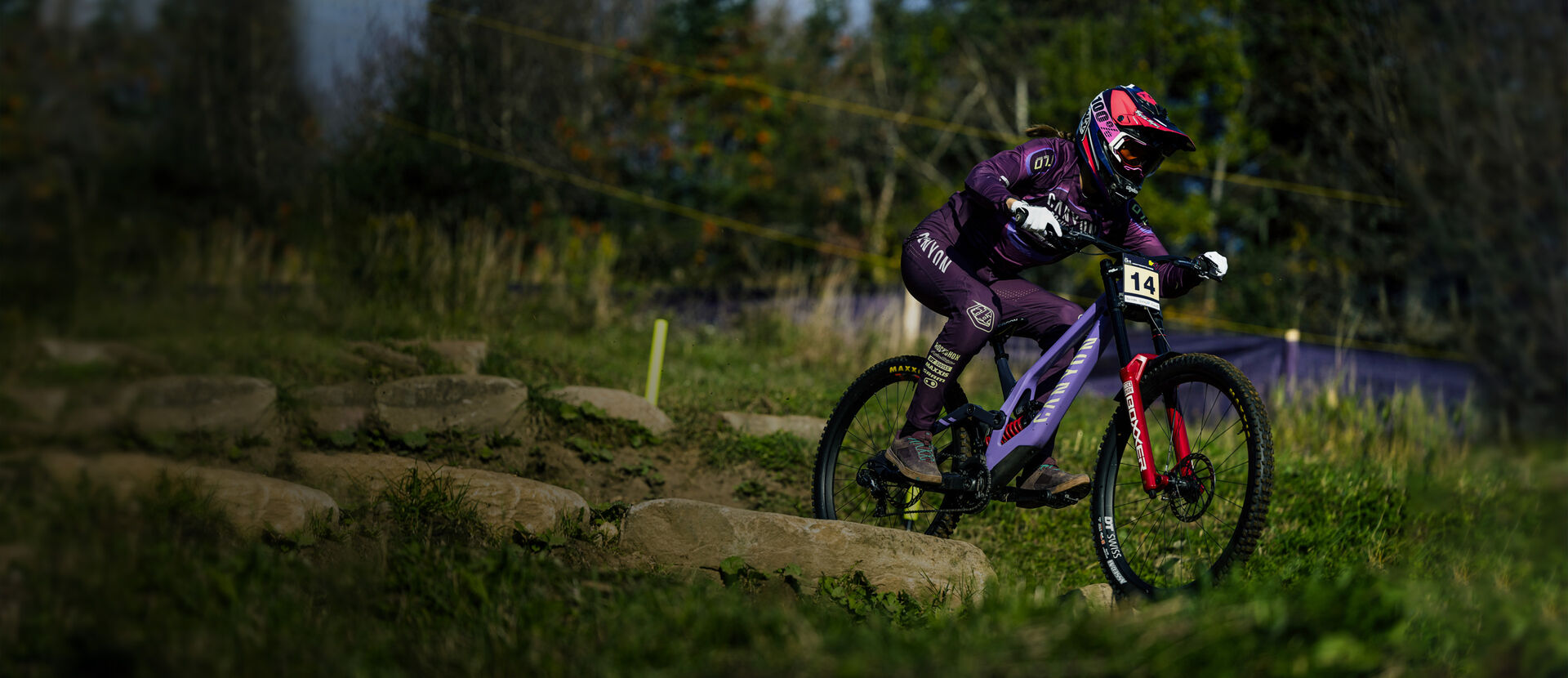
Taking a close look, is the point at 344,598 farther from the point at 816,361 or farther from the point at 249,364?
the point at 816,361

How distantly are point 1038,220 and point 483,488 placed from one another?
2.33 metres

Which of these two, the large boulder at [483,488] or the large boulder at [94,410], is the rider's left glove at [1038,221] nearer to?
the large boulder at [483,488]

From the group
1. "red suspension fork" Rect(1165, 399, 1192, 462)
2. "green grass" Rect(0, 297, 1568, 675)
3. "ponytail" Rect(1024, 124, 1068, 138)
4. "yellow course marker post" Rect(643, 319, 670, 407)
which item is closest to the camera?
"green grass" Rect(0, 297, 1568, 675)

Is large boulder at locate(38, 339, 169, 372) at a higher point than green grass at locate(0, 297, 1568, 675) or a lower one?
higher

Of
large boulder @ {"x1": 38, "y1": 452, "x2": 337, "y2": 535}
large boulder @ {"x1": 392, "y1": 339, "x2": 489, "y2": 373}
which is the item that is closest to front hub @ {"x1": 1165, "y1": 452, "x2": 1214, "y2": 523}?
large boulder @ {"x1": 38, "y1": 452, "x2": 337, "y2": 535}

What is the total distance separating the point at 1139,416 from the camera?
12.4ft

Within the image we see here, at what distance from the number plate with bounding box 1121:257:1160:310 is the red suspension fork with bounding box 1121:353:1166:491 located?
7.8 inches

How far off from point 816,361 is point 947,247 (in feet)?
20.7

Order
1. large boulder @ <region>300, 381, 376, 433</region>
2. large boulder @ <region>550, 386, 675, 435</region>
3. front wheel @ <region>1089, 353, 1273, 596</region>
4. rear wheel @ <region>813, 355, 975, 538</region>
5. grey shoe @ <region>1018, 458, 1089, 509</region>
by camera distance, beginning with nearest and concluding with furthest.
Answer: front wheel @ <region>1089, 353, 1273, 596</region>, grey shoe @ <region>1018, 458, 1089, 509</region>, rear wheel @ <region>813, 355, 975, 538</region>, large boulder @ <region>300, 381, 376, 433</region>, large boulder @ <region>550, 386, 675, 435</region>

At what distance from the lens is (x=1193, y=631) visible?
2.21 m

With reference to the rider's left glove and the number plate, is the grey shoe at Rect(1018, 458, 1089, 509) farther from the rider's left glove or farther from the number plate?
the rider's left glove

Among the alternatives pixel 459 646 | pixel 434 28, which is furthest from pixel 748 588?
pixel 434 28

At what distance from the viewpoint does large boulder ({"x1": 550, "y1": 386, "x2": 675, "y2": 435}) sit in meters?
6.14

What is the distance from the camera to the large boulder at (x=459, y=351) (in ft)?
21.7
